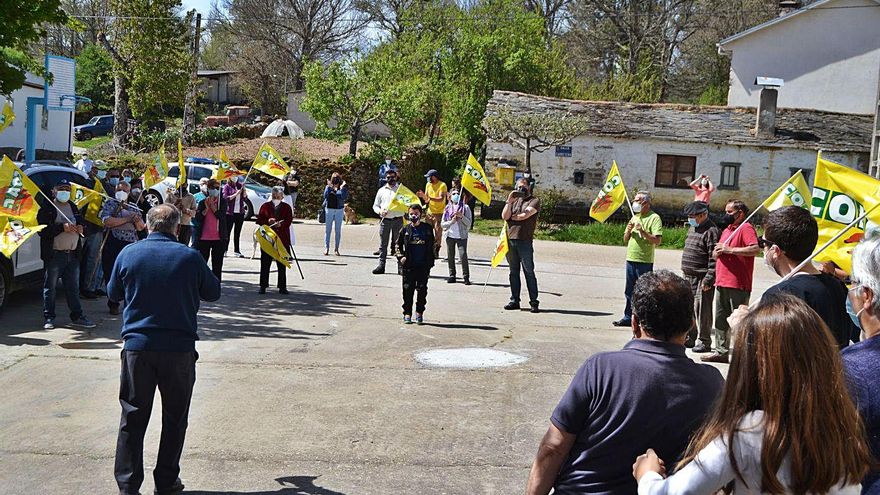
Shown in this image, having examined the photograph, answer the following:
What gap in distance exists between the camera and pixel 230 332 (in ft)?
37.9

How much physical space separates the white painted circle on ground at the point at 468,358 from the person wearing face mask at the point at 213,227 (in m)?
5.18

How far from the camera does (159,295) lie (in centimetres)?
595

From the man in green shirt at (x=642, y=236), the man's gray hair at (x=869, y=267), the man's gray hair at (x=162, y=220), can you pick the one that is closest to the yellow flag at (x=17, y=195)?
the man's gray hair at (x=162, y=220)

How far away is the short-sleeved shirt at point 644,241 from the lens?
40.3 feet

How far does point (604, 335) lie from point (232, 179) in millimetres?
9419

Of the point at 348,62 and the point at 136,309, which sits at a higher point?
the point at 348,62

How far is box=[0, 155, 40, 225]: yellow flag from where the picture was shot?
35.0 ft

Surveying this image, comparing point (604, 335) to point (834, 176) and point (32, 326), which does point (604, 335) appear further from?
point (32, 326)

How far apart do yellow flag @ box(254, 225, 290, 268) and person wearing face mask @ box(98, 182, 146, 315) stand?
1.97 meters

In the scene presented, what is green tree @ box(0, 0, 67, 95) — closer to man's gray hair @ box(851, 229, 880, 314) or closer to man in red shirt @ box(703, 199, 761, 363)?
man in red shirt @ box(703, 199, 761, 363)

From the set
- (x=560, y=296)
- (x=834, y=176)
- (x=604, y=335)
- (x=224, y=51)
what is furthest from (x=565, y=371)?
(x=224, y=51)

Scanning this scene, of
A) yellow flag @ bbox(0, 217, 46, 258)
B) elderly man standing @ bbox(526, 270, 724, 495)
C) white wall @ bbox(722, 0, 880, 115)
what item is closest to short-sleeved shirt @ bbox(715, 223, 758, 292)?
elderly man standing @ bbox(526, 270, 724, 495)

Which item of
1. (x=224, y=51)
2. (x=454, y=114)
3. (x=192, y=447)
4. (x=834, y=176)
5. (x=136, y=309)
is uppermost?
(x=224, y=51)

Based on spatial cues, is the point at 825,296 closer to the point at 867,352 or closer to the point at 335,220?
the point at 867,352
